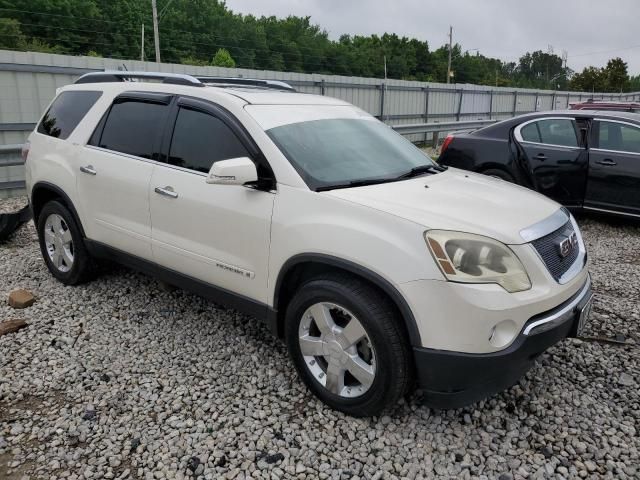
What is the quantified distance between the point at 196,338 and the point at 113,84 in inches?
86.7

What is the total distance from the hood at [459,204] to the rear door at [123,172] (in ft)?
5.25

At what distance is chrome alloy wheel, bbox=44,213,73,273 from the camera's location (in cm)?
462

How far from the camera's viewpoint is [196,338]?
3820mm

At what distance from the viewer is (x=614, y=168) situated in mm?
6535

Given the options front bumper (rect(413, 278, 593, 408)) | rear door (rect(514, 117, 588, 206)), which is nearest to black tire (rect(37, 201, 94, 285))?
front bumper (rect(413, 278, 593, 408))

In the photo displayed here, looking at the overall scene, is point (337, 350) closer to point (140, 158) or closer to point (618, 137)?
point (140, 158)

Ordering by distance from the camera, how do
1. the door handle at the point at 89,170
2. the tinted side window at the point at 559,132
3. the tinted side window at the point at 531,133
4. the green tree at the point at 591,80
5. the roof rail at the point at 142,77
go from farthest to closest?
the green tree at the point at 591,80 → the tinted side window at the point at 531,133 → the tinted side window at the point at 559,132 → the door handle at the point at 89,170 → the roof rail at the point at 142,77

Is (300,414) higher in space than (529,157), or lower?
lower

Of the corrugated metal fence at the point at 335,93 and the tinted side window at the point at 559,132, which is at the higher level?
the corrugated metal fence at the point at 335,93

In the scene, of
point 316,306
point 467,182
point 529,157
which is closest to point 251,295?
point 316,306

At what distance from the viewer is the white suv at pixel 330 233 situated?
8.23ft

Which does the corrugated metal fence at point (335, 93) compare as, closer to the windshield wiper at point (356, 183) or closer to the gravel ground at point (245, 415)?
the gravel ground at point (245, 415)

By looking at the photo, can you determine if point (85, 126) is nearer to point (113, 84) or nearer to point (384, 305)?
point (113, 84)

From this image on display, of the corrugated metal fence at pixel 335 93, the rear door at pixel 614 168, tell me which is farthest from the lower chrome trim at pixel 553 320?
the corrugated metal fence at pixel 335 93
